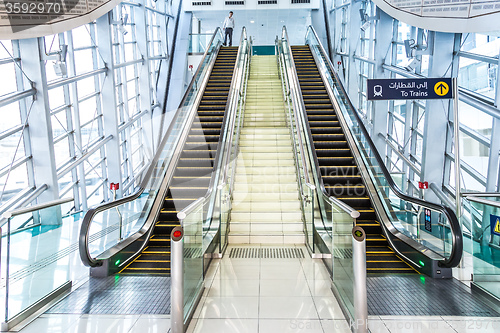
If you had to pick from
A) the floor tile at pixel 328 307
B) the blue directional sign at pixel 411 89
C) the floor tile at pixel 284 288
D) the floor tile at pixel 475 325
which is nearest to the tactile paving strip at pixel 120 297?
the floor tile at pixel 284 288

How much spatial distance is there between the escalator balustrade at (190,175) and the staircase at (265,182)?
2.59 ft

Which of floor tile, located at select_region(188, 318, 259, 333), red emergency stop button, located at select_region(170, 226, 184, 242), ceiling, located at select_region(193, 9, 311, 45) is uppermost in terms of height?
ceiling, located at select_region(193, 9, 311, 45)

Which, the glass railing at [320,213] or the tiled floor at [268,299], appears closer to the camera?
the tiled floor at [268,299]

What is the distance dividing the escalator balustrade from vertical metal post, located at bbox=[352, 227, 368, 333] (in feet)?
9.68

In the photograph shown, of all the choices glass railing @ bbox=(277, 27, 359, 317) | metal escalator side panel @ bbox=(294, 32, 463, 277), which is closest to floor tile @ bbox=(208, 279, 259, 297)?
glass railing @ bbox=(277, 27, 359, 317)

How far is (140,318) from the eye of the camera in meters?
4.21

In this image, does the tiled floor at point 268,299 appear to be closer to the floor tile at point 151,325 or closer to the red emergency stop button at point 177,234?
the floor tile at point 151,325

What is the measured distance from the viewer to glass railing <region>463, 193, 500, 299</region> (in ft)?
15.1

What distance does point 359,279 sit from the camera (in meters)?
3.75

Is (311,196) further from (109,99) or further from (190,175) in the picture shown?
(109,99)

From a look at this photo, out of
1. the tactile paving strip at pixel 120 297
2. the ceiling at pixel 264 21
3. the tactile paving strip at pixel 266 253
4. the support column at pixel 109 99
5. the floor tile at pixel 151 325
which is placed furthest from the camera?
the ceiling at pixel 264 21

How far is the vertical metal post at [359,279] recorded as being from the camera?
3746 mm

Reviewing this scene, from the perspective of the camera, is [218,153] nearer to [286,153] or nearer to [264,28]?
[286,153]

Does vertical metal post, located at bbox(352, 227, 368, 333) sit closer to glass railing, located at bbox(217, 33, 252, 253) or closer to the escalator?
the escalator
